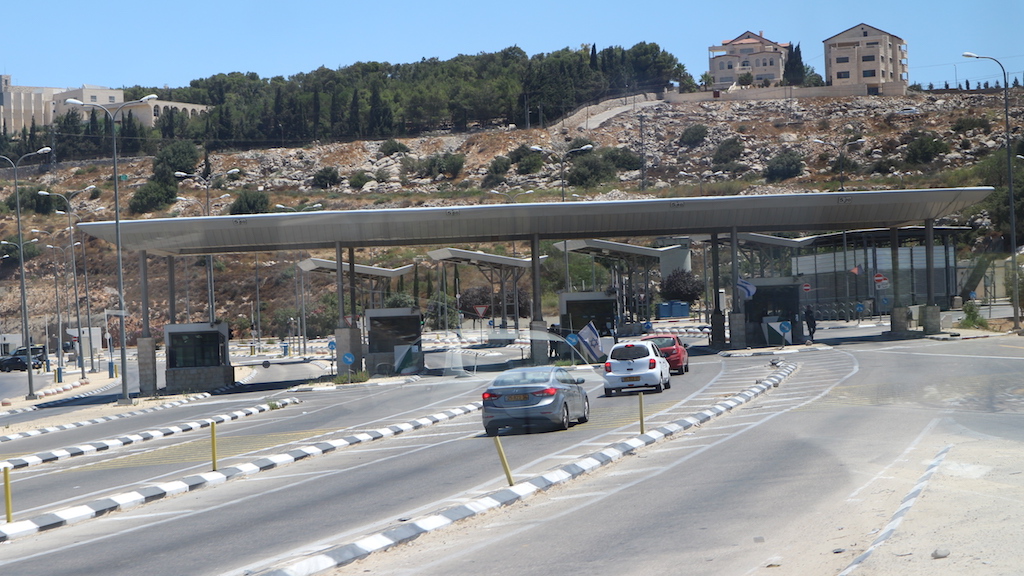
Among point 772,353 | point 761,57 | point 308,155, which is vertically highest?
point 761,57

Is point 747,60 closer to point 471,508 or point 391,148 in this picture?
point 391,148

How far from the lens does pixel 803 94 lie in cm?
14150

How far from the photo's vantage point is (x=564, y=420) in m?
18.8

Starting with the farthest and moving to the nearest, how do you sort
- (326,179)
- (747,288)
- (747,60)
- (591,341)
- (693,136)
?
(747,60), (693,136), (326,179), (747,288), (591,341)

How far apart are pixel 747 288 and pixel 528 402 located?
2701cm

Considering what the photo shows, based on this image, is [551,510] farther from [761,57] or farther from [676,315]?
[761,57]

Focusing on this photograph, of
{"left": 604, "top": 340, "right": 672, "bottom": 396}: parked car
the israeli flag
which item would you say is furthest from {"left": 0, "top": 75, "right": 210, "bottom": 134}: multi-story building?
{"left": 604, "top": 340, "right": 672, "bottom": 396}: parked car

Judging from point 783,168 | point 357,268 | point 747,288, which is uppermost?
point 783,168

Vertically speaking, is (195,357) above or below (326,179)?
below

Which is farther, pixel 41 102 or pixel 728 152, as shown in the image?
pixel 41 102

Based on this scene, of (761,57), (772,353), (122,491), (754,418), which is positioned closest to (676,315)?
(772,353)

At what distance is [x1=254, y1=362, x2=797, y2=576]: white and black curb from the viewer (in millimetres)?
8672

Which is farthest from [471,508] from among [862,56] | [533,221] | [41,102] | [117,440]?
[41,102]

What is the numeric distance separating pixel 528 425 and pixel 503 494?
22.9 feet
